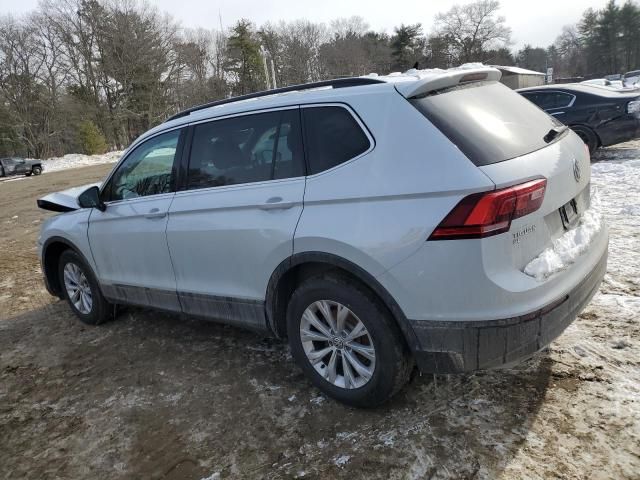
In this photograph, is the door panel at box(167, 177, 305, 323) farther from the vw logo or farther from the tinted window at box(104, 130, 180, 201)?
the vw logo

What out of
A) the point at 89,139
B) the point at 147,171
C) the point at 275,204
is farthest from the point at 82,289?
the point at 89,139

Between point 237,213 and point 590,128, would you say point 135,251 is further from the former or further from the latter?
point 590,128

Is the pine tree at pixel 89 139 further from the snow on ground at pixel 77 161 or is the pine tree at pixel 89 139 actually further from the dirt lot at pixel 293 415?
the dirt lot at pixel 293 415

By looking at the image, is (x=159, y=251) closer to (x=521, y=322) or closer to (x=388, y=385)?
(x=388, y=385)

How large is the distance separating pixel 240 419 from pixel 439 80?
2.29m

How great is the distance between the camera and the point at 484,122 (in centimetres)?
259

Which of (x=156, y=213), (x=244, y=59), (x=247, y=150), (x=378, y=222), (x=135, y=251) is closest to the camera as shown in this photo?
(x=378, y=222)

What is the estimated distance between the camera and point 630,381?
9.38ft

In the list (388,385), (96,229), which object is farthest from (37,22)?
(388,385)

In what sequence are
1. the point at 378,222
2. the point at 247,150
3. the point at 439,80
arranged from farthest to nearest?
the point at 247,150 → the point at 439,80 → the point at 378,222

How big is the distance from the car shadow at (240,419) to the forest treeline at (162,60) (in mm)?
37719

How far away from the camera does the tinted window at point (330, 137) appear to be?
2.71 m

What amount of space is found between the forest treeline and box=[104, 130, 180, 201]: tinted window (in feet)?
121

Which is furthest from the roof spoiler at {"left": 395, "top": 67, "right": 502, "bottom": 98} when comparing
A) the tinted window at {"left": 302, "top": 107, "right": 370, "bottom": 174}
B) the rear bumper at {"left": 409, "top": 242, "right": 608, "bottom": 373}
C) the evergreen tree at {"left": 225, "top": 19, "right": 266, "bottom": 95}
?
the evergreen tree at {"left": 225, "top": 19, "right": 266, "bottom": 95}
